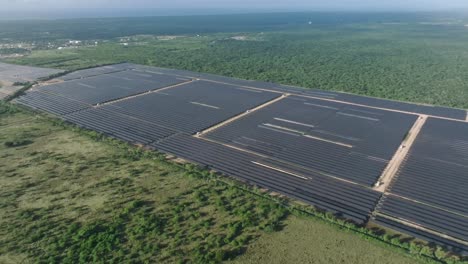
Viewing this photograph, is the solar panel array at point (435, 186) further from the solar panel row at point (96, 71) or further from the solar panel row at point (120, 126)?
the solar panel row at point (96, 71)

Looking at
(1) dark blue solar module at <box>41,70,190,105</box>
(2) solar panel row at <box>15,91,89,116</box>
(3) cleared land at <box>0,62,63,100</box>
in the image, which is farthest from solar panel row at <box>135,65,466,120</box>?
(3) cleared land at <box>0,62,63,100</box>

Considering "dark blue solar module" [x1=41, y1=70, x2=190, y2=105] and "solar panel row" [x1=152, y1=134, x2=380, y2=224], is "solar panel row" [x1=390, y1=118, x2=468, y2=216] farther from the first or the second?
"dark blue solar module" [x1=41, y1=70, x2=190, y2=105]

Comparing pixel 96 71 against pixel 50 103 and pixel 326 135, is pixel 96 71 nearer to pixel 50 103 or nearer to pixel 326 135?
pixel 50 103

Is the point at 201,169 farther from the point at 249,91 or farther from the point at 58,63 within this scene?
the point at 58,63

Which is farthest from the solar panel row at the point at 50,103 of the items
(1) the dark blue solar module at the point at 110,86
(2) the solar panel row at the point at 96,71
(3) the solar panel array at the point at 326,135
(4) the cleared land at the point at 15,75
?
(3) the solar panel array at the point at 326,135

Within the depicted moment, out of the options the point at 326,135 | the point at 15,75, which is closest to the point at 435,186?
the point at 326,135
